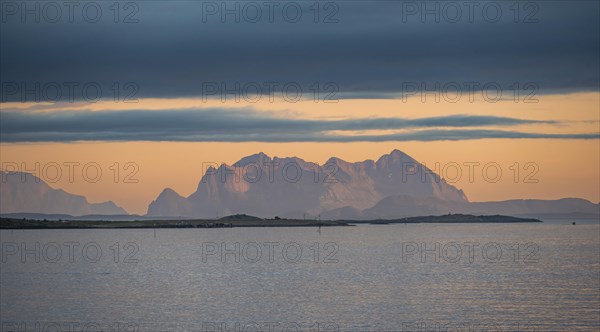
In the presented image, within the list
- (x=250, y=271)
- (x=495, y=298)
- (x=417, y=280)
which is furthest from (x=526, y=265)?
(x=495, y=298)

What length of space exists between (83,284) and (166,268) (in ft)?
90.7

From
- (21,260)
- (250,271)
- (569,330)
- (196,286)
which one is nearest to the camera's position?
(569,330)

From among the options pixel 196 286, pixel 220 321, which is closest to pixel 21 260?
pixel 196 286

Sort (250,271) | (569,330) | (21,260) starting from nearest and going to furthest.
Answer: (569,330) → (250,271) → (21,260)

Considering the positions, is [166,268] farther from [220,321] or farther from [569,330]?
[569,330]

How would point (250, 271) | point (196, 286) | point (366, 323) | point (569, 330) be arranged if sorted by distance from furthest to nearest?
point (250, 271) < point (196, 286) < point (366, 323) < point (569, 330)

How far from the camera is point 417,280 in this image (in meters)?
98.8

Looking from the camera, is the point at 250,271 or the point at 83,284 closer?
the point at 83,284

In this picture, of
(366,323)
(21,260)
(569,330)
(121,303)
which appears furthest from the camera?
(21,260)

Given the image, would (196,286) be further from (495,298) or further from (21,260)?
(21,260)

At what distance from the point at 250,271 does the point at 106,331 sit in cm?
5939

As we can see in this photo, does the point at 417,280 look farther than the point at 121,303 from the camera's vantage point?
Yes

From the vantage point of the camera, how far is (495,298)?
79000 millimetres

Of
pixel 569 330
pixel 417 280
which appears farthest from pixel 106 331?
pixel 417 280
